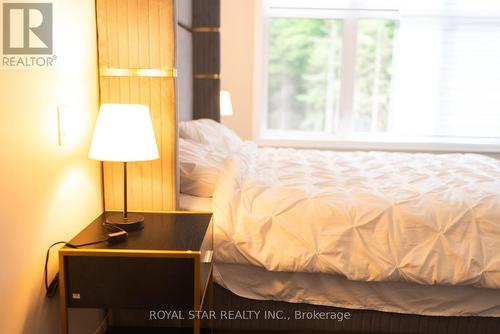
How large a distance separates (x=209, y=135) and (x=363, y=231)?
52.7 inches

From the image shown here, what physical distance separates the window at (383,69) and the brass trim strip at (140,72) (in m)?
3.10

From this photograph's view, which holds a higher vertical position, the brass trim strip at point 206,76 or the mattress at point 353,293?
the brass trim strip at point 206,76

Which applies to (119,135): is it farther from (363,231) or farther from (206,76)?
(206,76)

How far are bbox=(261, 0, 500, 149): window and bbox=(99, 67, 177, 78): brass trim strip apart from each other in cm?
310

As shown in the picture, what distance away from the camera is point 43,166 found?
1446mm

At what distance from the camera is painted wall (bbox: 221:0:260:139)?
452cm

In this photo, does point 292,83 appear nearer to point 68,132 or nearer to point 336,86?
point 336,86

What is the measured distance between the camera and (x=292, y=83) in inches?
194

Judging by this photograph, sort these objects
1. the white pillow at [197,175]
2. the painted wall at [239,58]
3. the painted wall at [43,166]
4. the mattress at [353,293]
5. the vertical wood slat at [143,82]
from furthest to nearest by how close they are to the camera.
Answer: the painted wall at [239,58] → the white pillow at [197,175] → the mattress at [353,293] → the vertical wood slat at [143,82] → the painted wall at [43,166]

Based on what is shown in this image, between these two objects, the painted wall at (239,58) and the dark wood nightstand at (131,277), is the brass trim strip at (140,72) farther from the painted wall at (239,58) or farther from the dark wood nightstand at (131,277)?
the painted wall at (239,58)

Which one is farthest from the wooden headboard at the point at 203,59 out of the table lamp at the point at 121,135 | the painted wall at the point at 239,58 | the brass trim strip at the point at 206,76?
the table lamp at the point at 121,135

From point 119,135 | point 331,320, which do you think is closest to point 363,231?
point 331,320

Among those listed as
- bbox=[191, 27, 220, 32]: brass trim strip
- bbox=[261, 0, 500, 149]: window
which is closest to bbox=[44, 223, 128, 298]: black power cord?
bbox=[191, 27, 220, 32]: brass trim strip

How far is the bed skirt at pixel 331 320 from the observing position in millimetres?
2000
